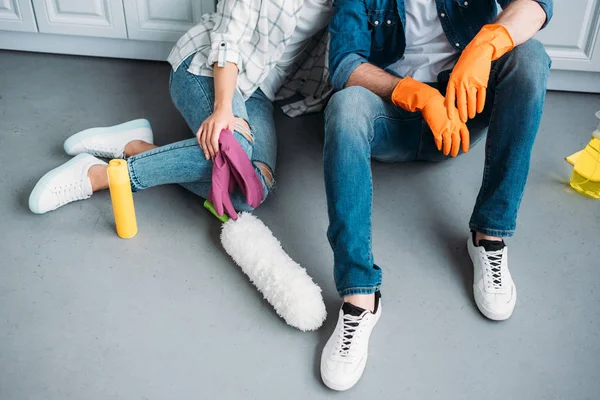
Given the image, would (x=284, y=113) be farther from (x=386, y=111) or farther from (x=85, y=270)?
(x=85, y=270)

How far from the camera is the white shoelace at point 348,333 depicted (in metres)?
1.15

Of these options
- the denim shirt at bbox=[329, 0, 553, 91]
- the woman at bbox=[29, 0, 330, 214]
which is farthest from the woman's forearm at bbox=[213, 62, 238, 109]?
the denim shirt at bbox=[329, 0, 553, 91]

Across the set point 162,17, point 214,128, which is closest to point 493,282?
point 214,128

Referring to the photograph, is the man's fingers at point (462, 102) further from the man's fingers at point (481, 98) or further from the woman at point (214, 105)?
the woman at point (214, 105)

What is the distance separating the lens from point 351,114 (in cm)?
124

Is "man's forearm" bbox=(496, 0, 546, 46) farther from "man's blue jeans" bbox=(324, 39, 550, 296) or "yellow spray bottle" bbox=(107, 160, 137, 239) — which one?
"yellow spray bottle" bbox=(107, 160, 137, 239)

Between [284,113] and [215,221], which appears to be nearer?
[215,221]

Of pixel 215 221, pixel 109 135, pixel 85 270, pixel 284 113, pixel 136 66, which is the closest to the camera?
pixel 85 270

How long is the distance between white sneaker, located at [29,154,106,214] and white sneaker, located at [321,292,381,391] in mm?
713

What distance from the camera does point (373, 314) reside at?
1205 millimetres

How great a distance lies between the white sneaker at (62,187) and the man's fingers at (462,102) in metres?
0.87

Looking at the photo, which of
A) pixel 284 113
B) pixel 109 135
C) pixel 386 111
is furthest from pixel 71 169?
pixel 386 111

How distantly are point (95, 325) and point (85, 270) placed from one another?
0.54ft

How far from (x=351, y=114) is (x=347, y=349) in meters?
0.46
